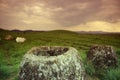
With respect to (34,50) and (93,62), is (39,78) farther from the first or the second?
(93,62)

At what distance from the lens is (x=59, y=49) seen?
1191 centimetres

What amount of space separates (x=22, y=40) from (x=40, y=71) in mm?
29319

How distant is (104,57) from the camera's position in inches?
658

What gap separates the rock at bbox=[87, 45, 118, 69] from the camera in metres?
16.5

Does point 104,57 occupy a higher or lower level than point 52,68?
lower

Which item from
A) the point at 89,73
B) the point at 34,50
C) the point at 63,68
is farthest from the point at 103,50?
the point at 63,68

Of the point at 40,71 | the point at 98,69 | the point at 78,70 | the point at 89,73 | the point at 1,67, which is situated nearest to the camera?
the point at 40,71

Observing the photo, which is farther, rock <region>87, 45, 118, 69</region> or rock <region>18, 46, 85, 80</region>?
rock <region>87, 45, 118, 69</region>

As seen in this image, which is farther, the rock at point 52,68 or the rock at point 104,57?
the rock at point 104,57

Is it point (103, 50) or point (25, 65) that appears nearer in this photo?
point (25, 65)

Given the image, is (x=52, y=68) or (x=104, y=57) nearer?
(x=52, y=68)

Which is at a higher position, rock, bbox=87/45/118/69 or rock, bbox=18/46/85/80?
rock, bbox=18/46/85/80

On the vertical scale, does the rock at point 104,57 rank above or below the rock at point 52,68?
below

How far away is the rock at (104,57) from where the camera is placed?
16531mm
